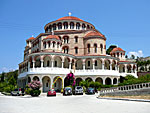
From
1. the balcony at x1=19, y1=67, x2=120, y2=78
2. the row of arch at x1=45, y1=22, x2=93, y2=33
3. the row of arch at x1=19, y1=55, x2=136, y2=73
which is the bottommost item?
the balcony at x1=19, y1=67, x2=120, y2=78

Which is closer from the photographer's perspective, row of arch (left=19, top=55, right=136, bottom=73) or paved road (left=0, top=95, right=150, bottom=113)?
paved road (left=0, top=95, right=150, bottom=113)

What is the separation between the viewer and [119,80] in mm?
49500

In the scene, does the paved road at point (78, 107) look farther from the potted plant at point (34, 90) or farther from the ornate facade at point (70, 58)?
the ornate facade at point (70, 58)

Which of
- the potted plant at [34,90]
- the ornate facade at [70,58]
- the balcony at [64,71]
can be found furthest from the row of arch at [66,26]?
the potted plant at [34,90]

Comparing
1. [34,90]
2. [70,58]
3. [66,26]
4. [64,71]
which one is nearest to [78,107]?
[34,90]

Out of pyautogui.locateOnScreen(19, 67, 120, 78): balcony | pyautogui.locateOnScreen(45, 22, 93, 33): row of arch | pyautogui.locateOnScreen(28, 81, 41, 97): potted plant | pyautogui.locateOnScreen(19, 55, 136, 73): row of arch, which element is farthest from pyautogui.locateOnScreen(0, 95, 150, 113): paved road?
pyautogui.locateOnScreen(45, 22, 93, 33): row of arch

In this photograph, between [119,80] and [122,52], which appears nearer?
[119,80]

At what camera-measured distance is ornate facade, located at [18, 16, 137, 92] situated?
40250 mm

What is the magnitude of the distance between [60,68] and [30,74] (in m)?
6.84

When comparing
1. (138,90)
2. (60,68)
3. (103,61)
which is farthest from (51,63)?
(138,90)

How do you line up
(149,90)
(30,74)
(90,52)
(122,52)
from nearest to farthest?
1. (149,90)
2. (30,74)
3. (90,52)
4. (122,52)

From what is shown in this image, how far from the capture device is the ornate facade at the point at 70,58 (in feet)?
132

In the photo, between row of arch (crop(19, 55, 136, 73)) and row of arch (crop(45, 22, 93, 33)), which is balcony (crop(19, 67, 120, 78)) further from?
row of arch (crop(45, 22, 93, 33))

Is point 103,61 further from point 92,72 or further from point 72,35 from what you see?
point 72,35
